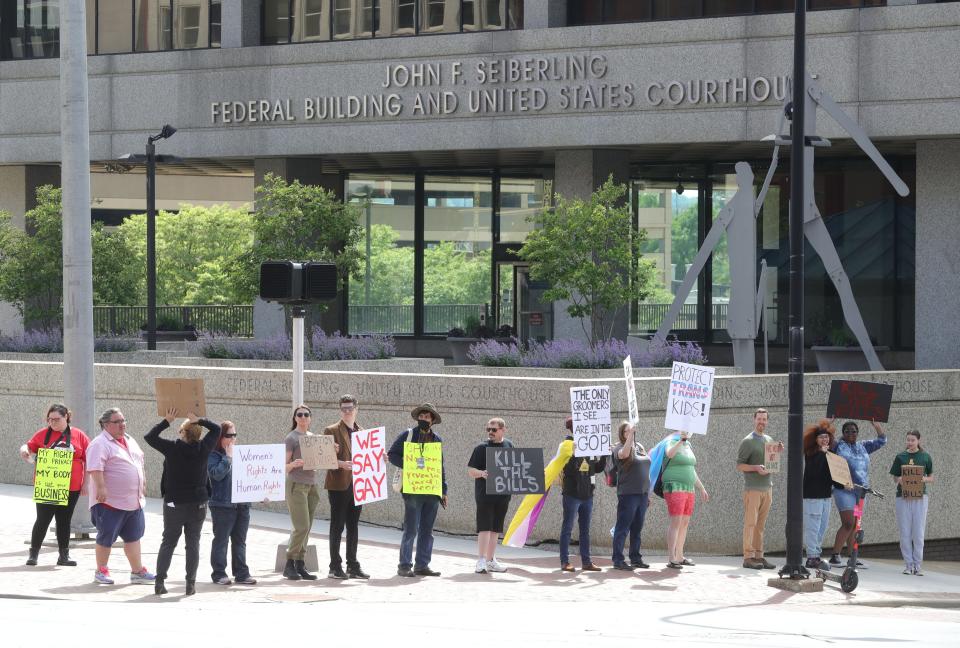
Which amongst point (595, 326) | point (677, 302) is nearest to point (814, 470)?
point (677, 302)

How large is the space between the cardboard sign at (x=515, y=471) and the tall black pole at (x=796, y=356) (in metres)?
2.78

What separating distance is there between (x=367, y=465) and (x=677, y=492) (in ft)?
12.7

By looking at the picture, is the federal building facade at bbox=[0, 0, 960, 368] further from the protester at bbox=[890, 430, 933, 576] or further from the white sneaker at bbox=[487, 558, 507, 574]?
the white sneaker at bbox=[487, 558, 507, 574]

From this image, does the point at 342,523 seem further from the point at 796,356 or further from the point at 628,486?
the point at 796,356

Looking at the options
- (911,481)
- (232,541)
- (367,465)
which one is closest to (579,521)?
(367,465)

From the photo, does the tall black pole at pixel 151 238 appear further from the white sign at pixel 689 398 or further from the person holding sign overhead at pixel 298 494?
the person holding sign overhead at pixel 298 494

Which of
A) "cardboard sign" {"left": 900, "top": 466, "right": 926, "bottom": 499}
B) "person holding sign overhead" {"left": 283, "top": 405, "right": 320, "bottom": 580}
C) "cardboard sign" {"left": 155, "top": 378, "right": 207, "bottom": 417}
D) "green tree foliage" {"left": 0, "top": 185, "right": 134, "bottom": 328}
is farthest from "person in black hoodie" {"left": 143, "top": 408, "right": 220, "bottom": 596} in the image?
"green tree foliage" {"left": 0, "top": 185, "right": 134, "bottom": 328}

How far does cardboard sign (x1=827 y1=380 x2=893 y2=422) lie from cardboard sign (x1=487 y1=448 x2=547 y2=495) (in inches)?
174

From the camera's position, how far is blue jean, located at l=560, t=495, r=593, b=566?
1617cm

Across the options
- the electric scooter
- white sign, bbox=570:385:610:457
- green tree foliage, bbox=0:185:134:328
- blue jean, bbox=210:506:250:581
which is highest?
green tree foliage, bbox=0:185:134:328

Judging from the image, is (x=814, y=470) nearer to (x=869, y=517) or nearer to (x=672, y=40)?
(x=869, y=517)

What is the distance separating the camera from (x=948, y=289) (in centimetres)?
3086

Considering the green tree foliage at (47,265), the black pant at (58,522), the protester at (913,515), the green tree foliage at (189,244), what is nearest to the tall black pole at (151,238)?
the green tree foliage at (47,265)

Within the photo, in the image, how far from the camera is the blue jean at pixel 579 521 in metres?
16.2
